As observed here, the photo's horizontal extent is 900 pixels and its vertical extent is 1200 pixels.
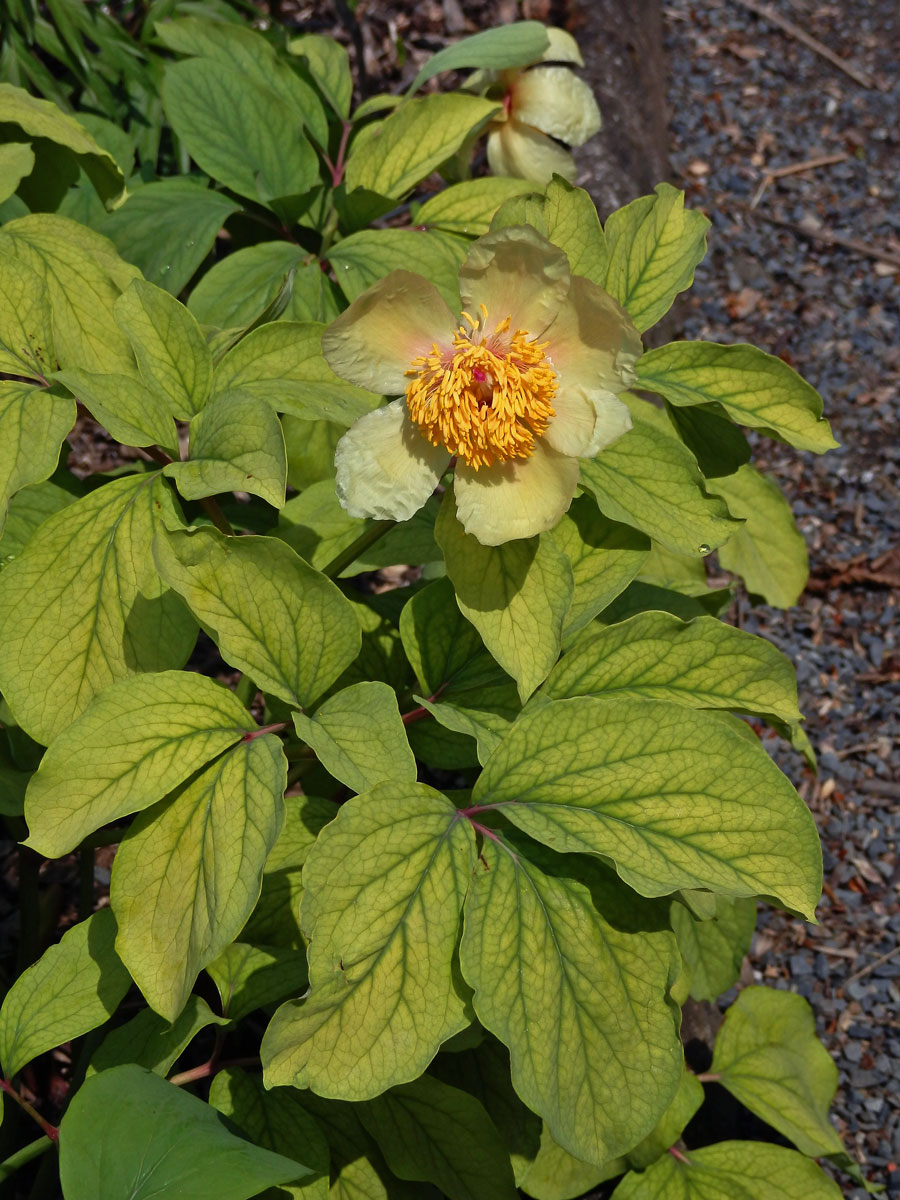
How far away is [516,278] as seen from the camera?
102cm

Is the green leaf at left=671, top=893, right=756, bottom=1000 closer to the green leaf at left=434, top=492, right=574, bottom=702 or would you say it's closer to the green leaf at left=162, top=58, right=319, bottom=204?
the green leaf at left=434, top=492, right=574, bottom=702

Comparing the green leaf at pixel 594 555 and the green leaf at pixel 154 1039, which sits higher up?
the green leaf at pixel 594 555

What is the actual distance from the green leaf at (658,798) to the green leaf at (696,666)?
123mm

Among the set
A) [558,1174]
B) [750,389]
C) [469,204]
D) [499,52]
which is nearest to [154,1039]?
[558,1174]

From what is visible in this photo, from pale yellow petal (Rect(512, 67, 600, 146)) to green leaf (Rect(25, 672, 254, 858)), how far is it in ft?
3.79

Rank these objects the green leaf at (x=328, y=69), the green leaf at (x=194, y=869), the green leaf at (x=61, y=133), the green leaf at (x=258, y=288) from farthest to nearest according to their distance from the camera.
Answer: the green leaf at (x=328, y=69) → the green leaf at (x=258, y=288) → the green leaf at (x=61, y=133) → the green leaf at (x=194, y=869)

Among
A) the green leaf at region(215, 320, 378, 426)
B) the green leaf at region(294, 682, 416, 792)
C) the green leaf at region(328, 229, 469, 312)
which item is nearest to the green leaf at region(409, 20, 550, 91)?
the green leaf at region(328, 229, 469, 312)

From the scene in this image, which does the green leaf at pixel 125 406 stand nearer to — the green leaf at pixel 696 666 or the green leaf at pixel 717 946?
the green leaf at pixel 696 666

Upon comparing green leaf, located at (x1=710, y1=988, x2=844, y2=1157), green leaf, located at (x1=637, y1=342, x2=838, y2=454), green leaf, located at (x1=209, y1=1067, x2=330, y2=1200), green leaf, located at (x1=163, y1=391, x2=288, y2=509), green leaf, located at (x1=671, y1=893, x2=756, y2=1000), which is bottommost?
green leaf, located at (x1=710, y1=988, x2=844, y2=1157)

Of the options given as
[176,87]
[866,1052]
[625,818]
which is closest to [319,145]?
[176,87]

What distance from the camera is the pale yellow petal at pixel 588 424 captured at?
103 centimetres

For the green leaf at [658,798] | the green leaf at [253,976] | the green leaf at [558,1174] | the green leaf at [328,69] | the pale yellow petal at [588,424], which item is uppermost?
the green leaf at [328,69]

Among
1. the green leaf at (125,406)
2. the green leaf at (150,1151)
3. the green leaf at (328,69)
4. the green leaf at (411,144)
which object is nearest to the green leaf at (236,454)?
the green leaf at (125,406)

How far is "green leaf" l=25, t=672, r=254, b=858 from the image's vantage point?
97 centimetres
